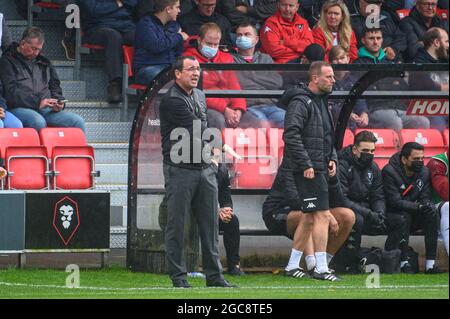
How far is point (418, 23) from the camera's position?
64.0ft

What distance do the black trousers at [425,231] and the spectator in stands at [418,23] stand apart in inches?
178

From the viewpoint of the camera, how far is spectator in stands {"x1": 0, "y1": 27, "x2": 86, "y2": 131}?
16.0 meters

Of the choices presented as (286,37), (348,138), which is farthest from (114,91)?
(348,138)

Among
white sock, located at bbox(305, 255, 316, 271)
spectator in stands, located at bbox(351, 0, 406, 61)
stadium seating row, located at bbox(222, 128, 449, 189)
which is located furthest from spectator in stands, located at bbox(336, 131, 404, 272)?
spectator in stands, located at bbox(351, 0, 406, 61)

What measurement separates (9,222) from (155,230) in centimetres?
150

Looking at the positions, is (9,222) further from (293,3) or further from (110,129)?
(293,3)

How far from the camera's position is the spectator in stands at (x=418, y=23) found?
63.0 feet

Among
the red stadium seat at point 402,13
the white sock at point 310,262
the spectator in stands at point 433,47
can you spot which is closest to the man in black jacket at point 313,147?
the white sock at point 310,262

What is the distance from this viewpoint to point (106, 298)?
1197cm

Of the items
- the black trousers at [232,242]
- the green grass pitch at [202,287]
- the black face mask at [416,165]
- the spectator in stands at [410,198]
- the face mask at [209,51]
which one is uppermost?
the face mask at [209,51]

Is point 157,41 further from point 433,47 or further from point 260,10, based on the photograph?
point 433,47

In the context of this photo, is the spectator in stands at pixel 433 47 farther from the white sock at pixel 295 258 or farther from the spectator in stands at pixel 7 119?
the spectator in stands at pixel 7 119

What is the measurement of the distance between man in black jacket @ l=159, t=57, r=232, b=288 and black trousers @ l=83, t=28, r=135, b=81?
15.8 feet

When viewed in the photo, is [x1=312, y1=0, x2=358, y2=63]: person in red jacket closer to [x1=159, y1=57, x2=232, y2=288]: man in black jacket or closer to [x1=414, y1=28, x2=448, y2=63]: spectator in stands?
[x1=414, y1=28, x2=448, y2=63]: spectator in stands
